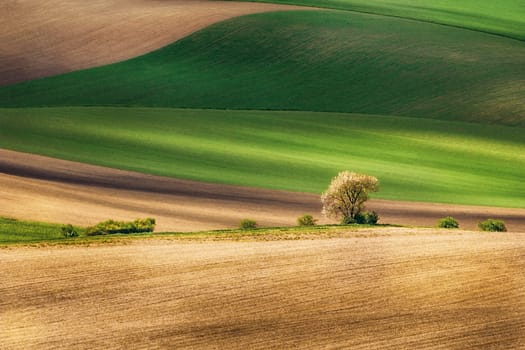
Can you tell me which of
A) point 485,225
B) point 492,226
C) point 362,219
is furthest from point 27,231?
point 492,226

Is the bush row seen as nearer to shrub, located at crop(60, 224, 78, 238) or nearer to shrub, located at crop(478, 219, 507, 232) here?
shrub, located at crop(478, 219, 507, 232)

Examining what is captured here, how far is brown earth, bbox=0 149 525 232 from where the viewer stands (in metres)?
41.5

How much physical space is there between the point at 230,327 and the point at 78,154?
2851 centimetres

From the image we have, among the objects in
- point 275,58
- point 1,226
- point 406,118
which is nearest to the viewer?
point 1,226

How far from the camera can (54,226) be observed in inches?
1526

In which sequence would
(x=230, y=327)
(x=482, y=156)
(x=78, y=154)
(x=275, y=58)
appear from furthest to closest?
(x=275, y=58), (x=482, y=156), (x=78, y=154), (x=230, y=327)

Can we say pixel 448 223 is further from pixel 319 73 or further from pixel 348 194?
pixel 319 73

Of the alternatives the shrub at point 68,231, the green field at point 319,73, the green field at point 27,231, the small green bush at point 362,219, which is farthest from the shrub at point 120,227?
the green field at point 319,73

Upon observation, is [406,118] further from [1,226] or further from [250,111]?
[1,226]

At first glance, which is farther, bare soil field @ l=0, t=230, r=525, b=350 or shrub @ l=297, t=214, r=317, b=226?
shrub @ l=297, t=214, r=317, b=226

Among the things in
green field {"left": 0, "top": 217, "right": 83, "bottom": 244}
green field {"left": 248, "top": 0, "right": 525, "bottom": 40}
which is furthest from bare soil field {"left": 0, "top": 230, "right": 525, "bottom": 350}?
green field {"left": 248, "top": 0, "right": 525, "bottom": 40}

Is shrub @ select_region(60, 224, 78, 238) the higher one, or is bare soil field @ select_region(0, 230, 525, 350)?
shrub @ select_region(60, 224, 78, 238)

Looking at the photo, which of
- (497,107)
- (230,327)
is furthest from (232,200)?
(497,107)

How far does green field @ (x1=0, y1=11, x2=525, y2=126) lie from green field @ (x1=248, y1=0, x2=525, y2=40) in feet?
10.2
